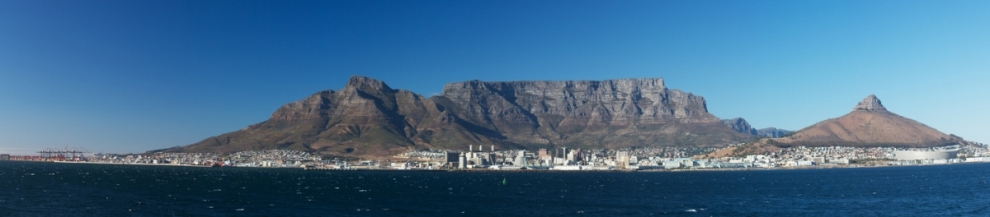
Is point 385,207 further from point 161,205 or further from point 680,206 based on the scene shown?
point 680,206

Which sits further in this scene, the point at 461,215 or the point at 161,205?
the point at 161,205

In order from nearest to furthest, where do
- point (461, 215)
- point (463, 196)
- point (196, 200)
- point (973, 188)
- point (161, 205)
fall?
1. point (461, 215)
2. point (161, 205)
3. point (196, 200)
4. point (463, 196)
5. point (973, 188)

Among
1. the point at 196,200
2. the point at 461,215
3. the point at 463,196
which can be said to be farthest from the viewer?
the point at 463,196

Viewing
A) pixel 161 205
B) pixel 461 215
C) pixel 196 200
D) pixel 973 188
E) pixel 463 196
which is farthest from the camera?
pixel 973 188

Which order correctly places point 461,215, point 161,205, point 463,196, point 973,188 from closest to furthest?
point 461,215, point 161,205, point 463,196, point 973,188

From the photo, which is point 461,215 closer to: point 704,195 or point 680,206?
point 680,206

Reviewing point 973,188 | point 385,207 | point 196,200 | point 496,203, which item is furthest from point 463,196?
point 973,188

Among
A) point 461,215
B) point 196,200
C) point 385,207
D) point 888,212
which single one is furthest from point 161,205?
point 888,212

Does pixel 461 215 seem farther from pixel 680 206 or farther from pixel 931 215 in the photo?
pixel 931 215

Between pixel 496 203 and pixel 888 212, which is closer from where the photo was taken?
pixel 888 212
